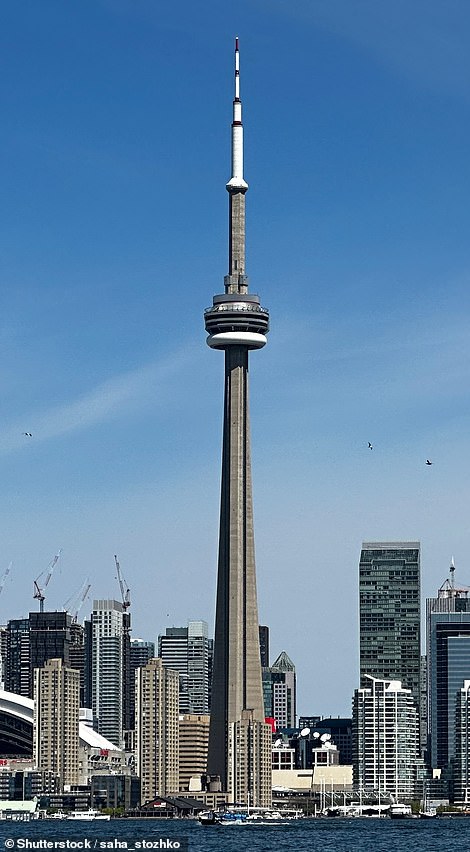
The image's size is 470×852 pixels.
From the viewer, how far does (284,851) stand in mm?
197375

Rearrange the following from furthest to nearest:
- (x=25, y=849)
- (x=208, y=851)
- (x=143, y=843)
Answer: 1. (x=208, y=851)
2. (x=25, y=849)
3. (x=143, y=843)

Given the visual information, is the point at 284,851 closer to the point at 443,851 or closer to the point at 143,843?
the point at 443,851

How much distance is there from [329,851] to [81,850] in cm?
6669

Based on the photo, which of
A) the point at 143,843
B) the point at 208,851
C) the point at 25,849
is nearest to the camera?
the point at 143,843

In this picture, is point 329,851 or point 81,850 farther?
point 329,851

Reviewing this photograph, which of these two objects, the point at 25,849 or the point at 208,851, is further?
the point at 208,851

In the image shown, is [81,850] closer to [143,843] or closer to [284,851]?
[143,843]

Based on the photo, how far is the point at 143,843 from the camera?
12675cm

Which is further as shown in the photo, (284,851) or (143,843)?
(284,851)

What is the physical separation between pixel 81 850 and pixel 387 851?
67345 mm

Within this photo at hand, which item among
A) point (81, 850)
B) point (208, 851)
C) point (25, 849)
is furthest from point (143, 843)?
point (208, 851)

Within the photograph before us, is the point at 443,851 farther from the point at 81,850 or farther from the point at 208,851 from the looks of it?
the point at 81,850

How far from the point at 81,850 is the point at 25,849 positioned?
9.12 meters

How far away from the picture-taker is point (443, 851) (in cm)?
19775
